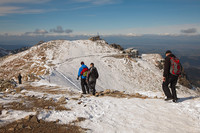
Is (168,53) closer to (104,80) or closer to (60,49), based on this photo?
(104,80)

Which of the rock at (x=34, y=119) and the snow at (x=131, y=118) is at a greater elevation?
the rock at (x=34, y=119)

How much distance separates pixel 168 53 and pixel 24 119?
7.45m

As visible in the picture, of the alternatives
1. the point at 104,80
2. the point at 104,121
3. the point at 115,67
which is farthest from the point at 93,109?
the point at 115,67

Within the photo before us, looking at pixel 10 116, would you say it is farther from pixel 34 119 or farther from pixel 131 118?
pixel 131 118

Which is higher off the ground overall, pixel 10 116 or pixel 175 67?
pixel 175 67

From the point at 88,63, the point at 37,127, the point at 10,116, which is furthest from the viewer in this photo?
the point at 88,63

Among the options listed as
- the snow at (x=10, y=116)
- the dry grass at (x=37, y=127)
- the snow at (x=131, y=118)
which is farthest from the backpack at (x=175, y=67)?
the snow at (x=10, y=116)

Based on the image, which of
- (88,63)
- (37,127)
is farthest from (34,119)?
(88,63)

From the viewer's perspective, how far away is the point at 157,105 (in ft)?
23.7

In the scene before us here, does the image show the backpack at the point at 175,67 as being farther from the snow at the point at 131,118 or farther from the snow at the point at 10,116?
the snow at the point at 10,116

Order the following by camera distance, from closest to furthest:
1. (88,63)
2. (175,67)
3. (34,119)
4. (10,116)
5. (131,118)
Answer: (34,119)
(10,116)
(131,118)
(175,67)
(88,63)

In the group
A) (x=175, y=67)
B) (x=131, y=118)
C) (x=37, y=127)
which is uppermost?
(x=175, y=67)

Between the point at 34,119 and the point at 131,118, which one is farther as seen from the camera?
the point at 131,118

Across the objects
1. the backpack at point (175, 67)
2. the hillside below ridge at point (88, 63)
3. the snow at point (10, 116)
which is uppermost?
the backpack at point (175, 67)
